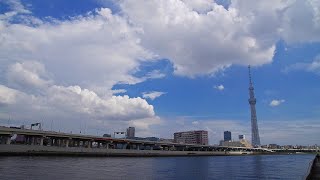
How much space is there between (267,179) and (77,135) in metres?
143

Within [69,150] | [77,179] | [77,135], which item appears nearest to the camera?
[77,179]

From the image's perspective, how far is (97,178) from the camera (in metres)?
58.0

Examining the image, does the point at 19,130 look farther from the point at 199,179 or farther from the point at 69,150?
the point at 199,179

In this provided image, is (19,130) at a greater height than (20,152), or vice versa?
(19,130)

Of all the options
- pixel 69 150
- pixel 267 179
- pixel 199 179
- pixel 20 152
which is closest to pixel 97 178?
pixel 199 179

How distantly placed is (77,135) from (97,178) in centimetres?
13835

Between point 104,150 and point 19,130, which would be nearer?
point 19,130

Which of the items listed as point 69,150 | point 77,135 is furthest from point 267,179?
point 77,135

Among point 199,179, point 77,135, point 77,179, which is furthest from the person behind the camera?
point 77,135

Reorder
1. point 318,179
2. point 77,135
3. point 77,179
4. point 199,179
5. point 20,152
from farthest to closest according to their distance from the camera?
1. point 77,135
2. point 20,152
3. point 199,179
4. point 77,179
5. point 318,179

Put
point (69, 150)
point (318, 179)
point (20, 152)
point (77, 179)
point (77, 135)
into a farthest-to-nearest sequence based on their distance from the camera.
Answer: point (77, 135)
point (69, 150)
point (20, 152)
point (77, 179)
point (318, 179)

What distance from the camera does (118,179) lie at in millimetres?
57594

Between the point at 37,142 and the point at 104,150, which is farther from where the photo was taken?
the point at 104,150

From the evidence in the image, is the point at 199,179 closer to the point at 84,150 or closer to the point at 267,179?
the point at 267,179
